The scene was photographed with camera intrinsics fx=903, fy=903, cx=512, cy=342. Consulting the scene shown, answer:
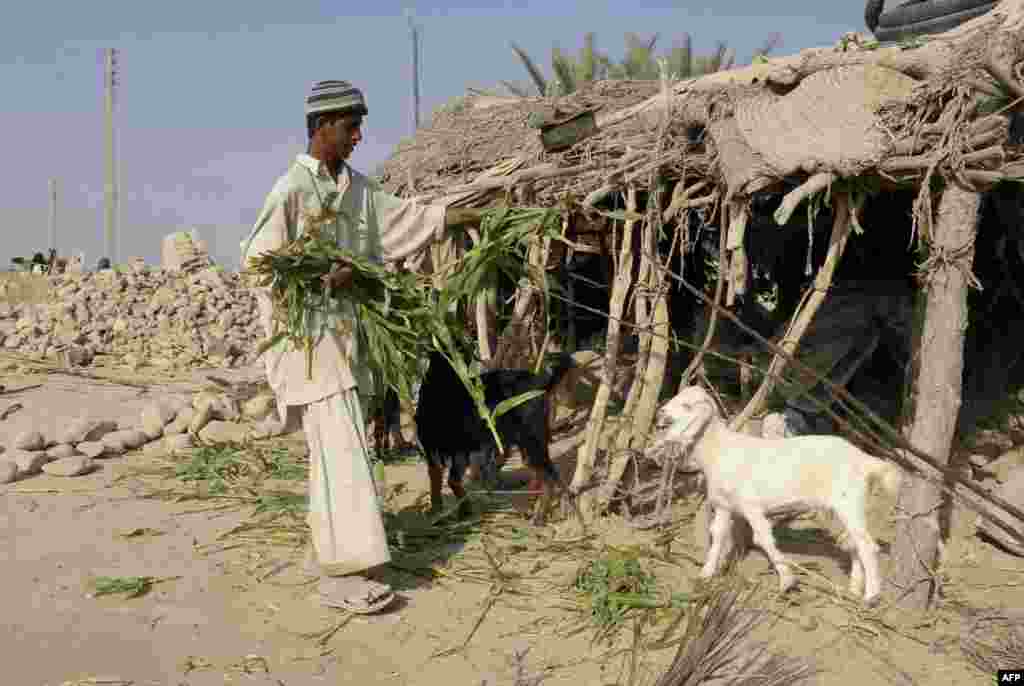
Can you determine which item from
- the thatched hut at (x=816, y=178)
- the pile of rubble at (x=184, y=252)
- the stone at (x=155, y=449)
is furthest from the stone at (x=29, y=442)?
the pile of rubble at (x=184, y=252)

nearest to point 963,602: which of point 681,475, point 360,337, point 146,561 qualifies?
point 681,475

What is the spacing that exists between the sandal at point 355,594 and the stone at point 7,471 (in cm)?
364

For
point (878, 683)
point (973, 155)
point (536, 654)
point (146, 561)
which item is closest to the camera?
point (878, 683)

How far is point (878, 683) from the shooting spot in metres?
3.73

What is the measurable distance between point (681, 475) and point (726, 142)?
2.44 meters

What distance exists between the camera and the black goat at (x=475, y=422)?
563 cm

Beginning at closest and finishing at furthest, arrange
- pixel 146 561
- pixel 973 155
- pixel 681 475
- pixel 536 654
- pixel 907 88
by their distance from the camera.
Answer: pixel 536 654 < pixel 973 155 < pixel 907 88 < pixel 146 561 < pixel 681 475

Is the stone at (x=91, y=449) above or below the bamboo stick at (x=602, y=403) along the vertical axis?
below

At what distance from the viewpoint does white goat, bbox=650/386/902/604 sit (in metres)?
4.27

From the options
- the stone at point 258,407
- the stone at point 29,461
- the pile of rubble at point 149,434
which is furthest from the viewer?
the stone at point 258,407

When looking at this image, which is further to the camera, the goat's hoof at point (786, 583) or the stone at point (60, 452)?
the stone at point (60, 452)

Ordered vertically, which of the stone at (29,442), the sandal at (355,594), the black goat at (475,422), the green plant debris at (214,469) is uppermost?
the black goat at (475,422)

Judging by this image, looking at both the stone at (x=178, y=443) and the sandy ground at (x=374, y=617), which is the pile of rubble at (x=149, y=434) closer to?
the stone at (x=178, y=443)

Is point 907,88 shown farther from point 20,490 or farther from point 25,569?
point 20,490
